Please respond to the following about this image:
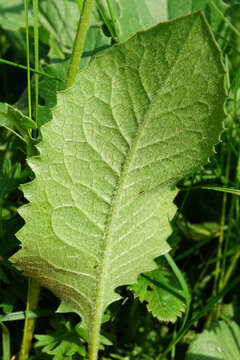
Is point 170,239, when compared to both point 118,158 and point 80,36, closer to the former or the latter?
point 118,158

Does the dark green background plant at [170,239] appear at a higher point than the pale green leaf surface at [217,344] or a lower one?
higher

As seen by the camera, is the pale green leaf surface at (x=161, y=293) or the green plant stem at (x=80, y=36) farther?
the pale green leaf surface at (x=161, y=293)

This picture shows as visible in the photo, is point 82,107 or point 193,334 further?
point 193,334

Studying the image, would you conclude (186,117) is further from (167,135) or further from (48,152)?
(48,152)

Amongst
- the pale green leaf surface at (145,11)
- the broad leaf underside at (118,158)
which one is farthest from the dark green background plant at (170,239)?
the broad leaf underside at (118,158)

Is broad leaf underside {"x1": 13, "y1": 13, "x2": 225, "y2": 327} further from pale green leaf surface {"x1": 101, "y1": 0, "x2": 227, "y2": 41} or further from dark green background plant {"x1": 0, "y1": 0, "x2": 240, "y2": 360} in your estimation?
pale green leaf surface {"x1": 101, "y1": 0, "x2": 227, "y2": 41}

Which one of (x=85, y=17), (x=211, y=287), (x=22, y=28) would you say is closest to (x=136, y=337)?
(x=211, y=287)

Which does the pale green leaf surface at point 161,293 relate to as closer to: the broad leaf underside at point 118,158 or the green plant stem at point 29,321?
the broad leaf underside at point 118,158

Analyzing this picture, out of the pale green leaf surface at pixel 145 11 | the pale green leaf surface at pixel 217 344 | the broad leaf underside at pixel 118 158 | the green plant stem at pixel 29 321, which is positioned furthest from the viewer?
the pale green leaf surface at pixel 145 11

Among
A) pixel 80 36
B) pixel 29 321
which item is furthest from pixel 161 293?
pixel 80 36
